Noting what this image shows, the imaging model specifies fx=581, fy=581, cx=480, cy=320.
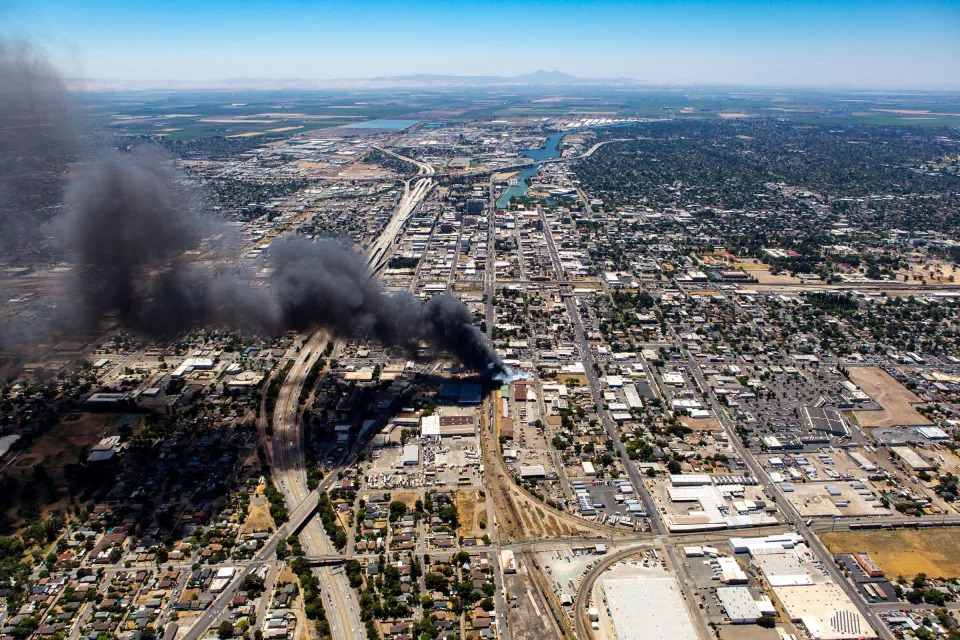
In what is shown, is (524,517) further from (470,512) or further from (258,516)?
(258,516)

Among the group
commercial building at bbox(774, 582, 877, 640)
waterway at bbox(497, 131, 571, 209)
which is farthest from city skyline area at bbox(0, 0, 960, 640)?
waterway at bbox(497, 131, 571, 209)

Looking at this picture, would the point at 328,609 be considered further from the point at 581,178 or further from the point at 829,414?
the point at 581,178

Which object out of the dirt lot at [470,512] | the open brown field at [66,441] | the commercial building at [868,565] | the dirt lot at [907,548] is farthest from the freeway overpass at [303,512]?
the commercial building at [868,565]

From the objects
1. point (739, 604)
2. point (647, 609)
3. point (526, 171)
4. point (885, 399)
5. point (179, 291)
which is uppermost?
point (526, 171)

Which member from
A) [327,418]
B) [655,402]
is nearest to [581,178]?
[655,402]

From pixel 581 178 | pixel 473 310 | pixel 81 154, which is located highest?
pixel 81 154

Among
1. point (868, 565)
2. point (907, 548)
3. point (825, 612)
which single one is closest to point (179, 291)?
point (825, 612)
